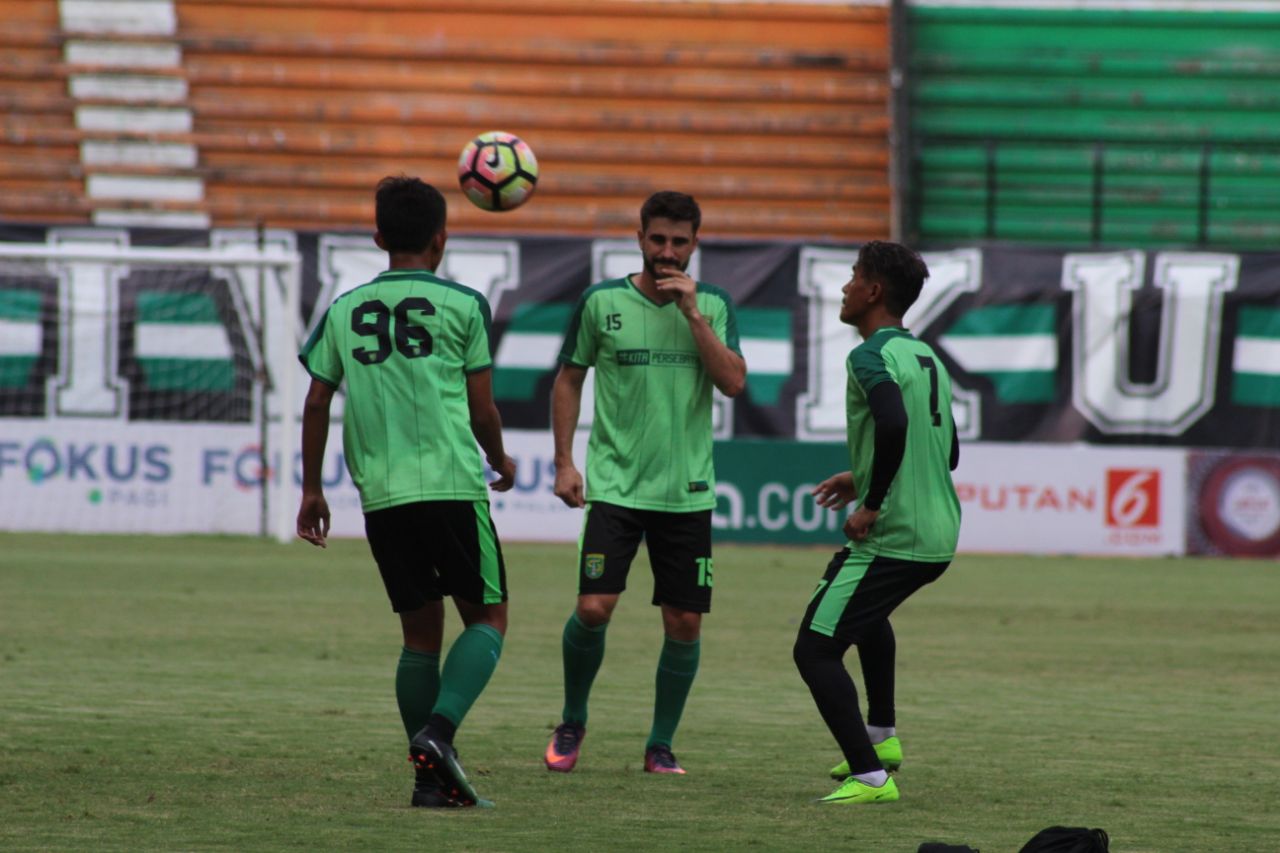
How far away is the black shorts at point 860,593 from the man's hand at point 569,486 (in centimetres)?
100

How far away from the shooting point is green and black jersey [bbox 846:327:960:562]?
6.11m

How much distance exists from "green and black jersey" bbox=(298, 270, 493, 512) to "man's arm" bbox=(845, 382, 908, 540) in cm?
114

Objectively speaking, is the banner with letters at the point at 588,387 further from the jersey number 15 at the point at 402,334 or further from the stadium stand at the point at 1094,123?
the jersey number 15 at the point at 402,334

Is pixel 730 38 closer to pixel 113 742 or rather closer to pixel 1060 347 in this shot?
pixel 1060 347

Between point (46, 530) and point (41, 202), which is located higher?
point (41, 202)

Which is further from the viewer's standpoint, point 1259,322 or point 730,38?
point 730,38

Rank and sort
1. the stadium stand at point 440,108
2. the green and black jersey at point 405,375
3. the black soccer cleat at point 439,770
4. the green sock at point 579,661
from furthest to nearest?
the stadium stand at point 440,108 < the green sock at point 579,661 < the green and black jersey at point 405,375 < the black soccer cleat at point 439,770

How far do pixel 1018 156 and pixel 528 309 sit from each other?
640 cm

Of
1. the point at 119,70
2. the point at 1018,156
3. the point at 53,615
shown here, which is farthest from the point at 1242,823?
the point at 119,70

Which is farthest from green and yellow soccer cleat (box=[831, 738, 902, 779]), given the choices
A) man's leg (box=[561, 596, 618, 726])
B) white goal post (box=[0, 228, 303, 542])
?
white goal post (box=[0, 228, 303, 542])

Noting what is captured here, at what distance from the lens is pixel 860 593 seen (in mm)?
6141

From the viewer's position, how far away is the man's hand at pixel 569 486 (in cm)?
677

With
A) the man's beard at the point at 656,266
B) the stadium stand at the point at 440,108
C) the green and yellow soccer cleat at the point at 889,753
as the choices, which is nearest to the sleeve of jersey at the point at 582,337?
the man's beard at the point at 656,266

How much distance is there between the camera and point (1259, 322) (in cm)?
1764
